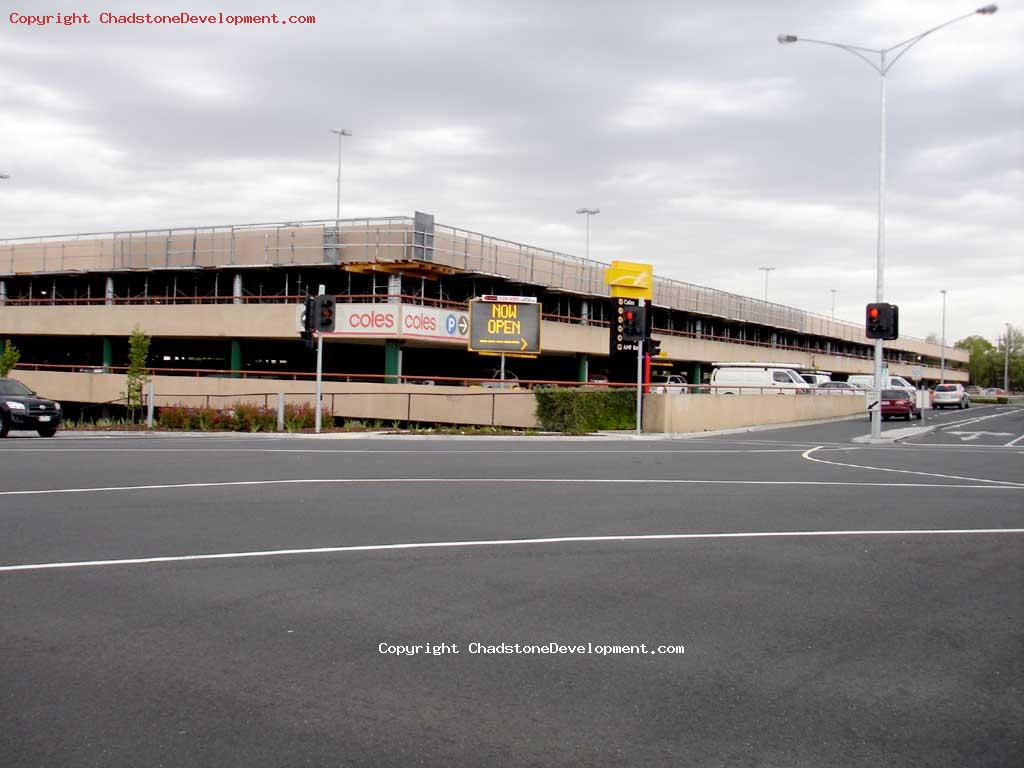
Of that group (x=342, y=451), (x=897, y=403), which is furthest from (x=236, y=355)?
(x=897, y=403)

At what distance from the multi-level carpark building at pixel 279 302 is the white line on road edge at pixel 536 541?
31.0m

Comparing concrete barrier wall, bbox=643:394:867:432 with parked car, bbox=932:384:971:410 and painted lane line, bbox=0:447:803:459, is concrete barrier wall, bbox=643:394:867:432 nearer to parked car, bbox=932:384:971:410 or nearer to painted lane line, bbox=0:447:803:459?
painted lane line, bbox=0:447:803:459

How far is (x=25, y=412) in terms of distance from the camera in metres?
26.4

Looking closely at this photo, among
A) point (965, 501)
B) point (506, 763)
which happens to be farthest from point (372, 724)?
point (965, 501)

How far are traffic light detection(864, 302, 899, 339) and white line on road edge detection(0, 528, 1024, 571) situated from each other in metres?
19.8

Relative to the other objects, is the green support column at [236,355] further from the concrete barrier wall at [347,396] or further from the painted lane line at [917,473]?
the painted lane line at [917,473]

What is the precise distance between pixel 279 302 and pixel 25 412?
2405 cm

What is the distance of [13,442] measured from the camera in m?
24.0

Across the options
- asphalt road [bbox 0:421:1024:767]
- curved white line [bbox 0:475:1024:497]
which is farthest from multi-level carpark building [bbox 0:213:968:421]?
asphalt road [bbox 0:421:1024:767]

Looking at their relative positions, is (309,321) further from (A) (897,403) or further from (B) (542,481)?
(A) (897,403)

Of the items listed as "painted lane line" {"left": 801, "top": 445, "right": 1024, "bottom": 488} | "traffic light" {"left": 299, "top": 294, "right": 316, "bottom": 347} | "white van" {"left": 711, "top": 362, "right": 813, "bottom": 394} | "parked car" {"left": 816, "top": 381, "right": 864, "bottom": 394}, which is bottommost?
"painted lane line" {"left": 801, "top": 445, "right": 1024, "bottom": 488}

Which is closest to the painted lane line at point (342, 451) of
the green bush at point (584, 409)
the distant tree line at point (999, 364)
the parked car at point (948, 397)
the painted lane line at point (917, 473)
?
the painted lane line at point (917, 473)

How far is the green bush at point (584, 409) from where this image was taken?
3294 centimetres

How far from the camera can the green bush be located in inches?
1297
